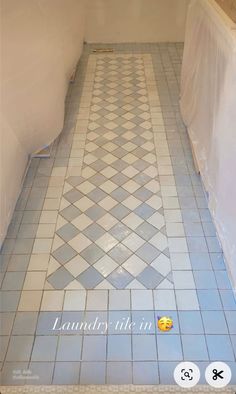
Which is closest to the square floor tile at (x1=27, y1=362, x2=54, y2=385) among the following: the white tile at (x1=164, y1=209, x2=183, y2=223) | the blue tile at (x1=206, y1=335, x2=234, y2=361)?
the blue tile at (x1=206, y1=335, x2=234, y2=361)

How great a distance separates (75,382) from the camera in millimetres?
1245

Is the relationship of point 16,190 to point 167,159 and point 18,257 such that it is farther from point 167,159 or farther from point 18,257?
point 167,159

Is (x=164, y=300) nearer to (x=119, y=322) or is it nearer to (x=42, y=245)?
(x=119, y=322)

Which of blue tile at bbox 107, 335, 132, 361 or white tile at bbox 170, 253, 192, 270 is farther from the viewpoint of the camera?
white tile at bbox 170, 253, 192, 270

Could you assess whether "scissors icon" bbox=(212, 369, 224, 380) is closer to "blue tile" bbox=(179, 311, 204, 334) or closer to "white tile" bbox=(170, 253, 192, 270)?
"blue tile" bbox=(179, 311, 204, 334)

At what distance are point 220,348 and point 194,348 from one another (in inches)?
4.4

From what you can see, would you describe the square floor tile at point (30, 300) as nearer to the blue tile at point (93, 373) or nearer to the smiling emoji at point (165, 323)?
the blue tile at point (93, 373)

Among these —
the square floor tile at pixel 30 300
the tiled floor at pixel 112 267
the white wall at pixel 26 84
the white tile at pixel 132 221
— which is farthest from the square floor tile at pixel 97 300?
the white wall at pixel 26 84

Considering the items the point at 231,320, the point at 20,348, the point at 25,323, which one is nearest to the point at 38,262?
the point at 25,323

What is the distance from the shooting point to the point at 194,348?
1.34 metres

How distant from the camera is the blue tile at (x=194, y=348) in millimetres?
1310

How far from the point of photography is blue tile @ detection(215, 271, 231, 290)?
5.10 ft

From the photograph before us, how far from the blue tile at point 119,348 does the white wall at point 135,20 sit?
4270 mm

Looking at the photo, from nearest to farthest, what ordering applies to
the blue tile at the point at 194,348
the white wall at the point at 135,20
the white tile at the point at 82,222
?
the blue tile at the point at 194,348 < the white tile at the point at 82,222 < the white wall at the point at 135,20
